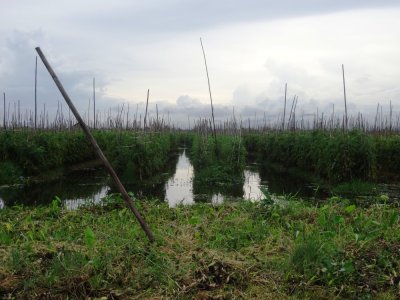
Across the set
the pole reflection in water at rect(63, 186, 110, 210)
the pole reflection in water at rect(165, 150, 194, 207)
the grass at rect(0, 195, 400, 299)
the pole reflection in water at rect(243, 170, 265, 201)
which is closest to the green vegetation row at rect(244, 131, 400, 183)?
the pole reflection in water at rect(243, 170, 265, 201)

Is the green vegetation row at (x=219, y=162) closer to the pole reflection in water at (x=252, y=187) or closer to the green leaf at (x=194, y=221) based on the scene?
the pole reflection in water at (x=252, y=187)

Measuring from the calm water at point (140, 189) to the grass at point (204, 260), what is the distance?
19.4 ft

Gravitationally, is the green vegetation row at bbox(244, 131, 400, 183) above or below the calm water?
above

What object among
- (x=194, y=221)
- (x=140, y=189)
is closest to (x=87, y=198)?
(x=140, y=189)

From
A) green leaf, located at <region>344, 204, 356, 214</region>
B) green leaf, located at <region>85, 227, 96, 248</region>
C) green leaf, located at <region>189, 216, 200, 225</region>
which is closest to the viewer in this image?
green leaf, located at <region>85, 227, 96, 248</region>

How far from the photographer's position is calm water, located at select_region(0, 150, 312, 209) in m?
12.4

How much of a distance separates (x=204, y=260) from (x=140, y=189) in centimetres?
1055

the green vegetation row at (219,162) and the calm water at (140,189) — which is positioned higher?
the green vegetation row at (219,162)

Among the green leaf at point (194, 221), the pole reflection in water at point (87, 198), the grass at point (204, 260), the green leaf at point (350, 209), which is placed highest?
the green leaf at point (350, 209)

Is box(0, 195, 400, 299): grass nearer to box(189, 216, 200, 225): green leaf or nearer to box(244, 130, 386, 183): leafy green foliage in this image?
box(189, 216, 200, 225): green leaf

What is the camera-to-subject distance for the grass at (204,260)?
3.61 meters

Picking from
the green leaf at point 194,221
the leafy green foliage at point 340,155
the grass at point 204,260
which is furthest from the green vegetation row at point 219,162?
the grass at point 204,260

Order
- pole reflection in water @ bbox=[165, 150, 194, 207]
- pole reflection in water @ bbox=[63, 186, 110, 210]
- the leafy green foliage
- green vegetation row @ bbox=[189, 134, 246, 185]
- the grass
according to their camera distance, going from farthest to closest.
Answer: green vegetation row @ bbox=[189, 134, 246, 185]
the leafy green foliage
pole reflection in water @ bbox=[165, 150, 194, 207]
pole reflection in water @ bbox=[63, 186, 110, 210]
the grass

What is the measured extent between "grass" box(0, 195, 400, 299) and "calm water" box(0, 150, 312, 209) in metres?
5.92
